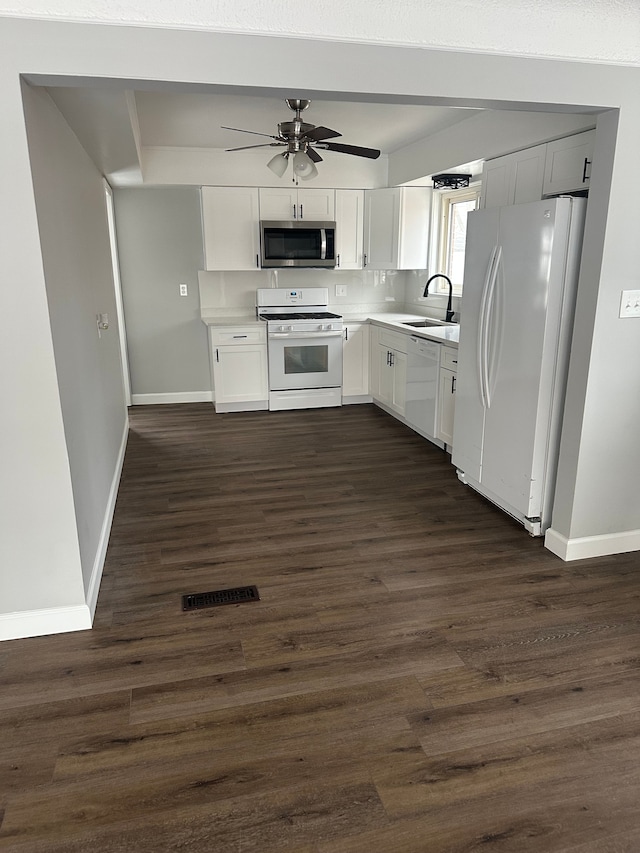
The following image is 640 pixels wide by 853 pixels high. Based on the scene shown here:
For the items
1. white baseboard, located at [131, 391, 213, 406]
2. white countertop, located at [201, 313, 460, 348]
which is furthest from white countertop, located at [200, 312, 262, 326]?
white baseboard, located at [131, 391, 213, 406]

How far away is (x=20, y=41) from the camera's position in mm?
1969

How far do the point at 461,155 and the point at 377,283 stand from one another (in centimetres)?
219

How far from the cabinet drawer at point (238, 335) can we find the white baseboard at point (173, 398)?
0.97 metres

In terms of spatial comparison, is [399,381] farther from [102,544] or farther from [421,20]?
[421,20]

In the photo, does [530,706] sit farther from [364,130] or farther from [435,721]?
[364,130]

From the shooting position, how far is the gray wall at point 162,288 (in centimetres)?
599

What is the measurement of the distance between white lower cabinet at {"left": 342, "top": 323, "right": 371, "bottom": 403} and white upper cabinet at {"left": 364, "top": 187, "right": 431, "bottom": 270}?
2.29 feet

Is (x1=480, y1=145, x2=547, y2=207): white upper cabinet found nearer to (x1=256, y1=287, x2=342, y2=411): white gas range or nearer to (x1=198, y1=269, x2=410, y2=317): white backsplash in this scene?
(x1=256, y1=287, x2=342, y2=411): white gas range

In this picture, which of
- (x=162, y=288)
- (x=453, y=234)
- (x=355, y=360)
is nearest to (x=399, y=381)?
(x=355, y=360)

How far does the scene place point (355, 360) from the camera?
20.1 ft

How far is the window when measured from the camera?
550 cm

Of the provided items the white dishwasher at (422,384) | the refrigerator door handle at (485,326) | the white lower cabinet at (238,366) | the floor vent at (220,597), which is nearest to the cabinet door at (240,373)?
the white lower cabinet at (238,366)

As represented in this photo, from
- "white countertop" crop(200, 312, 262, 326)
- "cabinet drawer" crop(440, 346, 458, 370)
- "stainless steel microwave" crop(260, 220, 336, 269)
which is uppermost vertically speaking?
"stainless steel microwave" crop(260, 220, 336, 269)

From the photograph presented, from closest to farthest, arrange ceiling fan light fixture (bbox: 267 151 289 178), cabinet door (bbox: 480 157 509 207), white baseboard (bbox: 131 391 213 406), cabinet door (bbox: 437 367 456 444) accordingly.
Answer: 1. cabinet door (bbox: 480 157 509 207)
2. ceiling fan light fixture (bbox: 267 151 289 178)
3. cabinet door (bbox: 437 367 456 444)
4. white baseboard (bbox: 131 391 213 406)
